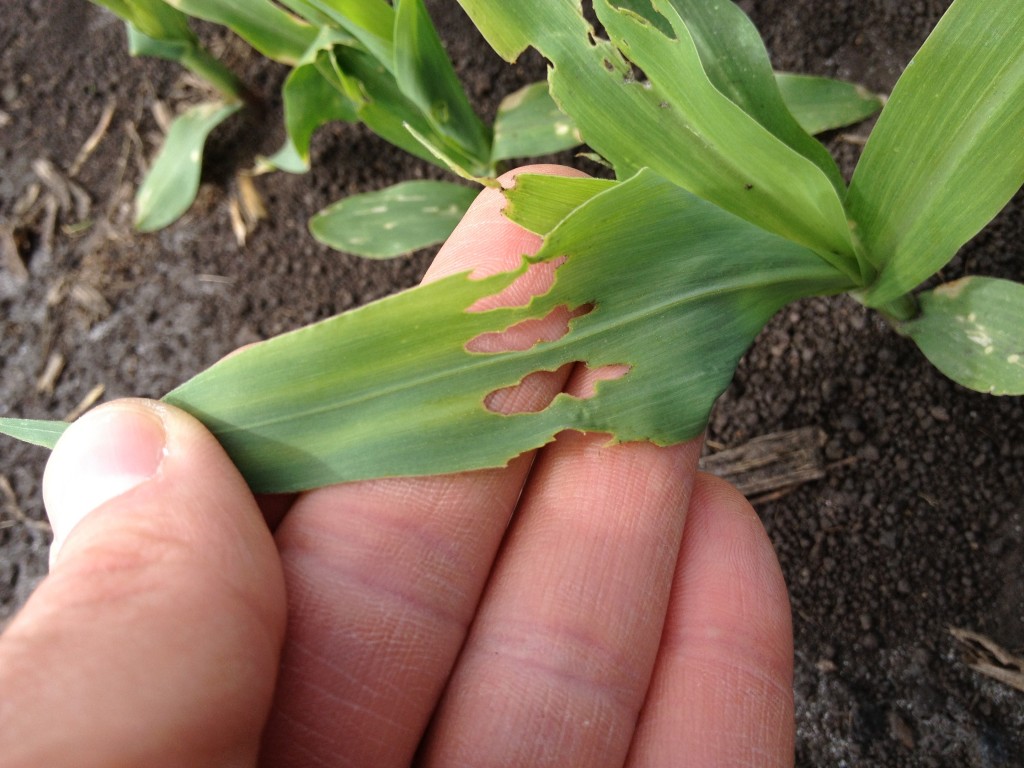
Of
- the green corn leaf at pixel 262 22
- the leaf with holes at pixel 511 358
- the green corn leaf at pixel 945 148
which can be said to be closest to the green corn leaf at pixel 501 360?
the leaf with holes at pixel 511 358

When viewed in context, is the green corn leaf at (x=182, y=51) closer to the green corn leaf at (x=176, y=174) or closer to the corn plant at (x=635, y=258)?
the green corn leaf at (x=176, y=174)

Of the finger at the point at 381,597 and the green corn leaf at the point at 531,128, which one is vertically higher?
the green corn leaf at the point at 531,128

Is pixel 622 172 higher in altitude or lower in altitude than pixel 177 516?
higher

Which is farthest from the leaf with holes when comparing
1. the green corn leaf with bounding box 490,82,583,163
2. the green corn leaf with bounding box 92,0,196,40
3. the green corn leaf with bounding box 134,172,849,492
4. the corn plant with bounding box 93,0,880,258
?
the green corn leaf with bounding box 92,0,196,40

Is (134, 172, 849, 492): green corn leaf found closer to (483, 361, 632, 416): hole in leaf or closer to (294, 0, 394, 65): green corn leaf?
(483, 361, 632, 416): hole in leaf

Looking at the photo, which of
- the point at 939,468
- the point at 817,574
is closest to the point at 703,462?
the point at 817,574

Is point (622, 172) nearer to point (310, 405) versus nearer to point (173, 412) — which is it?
point (310, 405)
